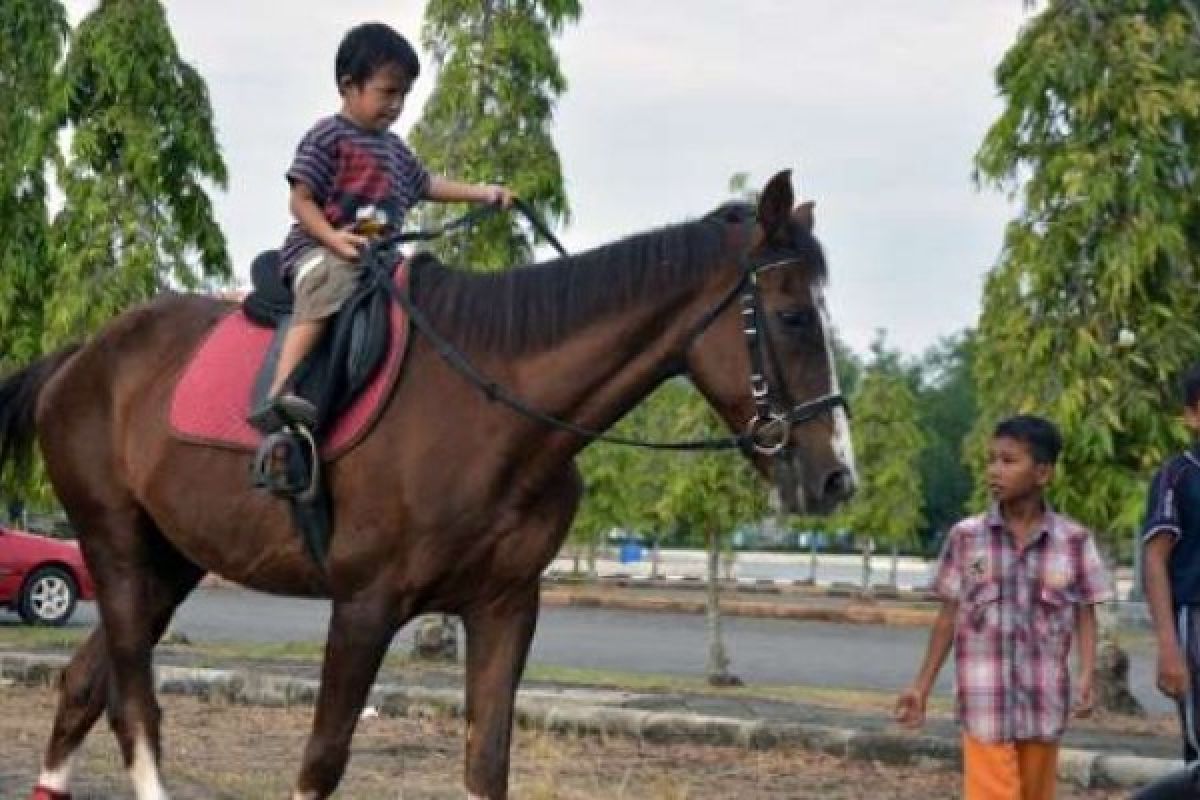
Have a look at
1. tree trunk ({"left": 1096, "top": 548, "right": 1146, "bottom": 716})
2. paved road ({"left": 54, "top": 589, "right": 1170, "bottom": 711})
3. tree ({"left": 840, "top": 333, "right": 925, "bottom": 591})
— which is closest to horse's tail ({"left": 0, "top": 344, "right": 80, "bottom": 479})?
tree trunk ({"left": 1096, "top": 548, "right": 1146, "bottom": 716})

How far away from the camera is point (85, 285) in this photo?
60.0 ft

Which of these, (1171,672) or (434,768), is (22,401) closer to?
(434,768)

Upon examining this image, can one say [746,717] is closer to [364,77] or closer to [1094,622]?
[1094,622]

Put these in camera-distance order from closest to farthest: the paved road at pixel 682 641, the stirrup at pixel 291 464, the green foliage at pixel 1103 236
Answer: the stirrup at pixel 291 464 → the green foliage at pixel 1103 236 → the paved road at pixel 682 641

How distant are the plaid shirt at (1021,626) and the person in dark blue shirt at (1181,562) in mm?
205

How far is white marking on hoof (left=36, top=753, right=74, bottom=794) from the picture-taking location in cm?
768

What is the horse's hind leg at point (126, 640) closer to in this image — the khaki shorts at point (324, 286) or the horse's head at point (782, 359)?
the khaki shorts at point (324, 286)

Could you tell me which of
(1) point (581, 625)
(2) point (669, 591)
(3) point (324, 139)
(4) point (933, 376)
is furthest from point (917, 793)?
(4) point (933, 376)

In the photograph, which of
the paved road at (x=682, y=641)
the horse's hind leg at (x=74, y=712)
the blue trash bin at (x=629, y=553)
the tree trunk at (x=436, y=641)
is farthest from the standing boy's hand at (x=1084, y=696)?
the blue trash bin at (x=629, y=553)

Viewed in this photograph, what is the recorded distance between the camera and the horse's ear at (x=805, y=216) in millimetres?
6141

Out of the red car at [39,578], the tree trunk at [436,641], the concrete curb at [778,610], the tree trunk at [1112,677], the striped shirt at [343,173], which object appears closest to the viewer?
the striped shirt at [343,173]

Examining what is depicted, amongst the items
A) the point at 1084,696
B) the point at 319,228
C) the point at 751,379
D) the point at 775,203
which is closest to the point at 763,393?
the point at 751,379

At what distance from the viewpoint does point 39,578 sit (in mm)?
23109

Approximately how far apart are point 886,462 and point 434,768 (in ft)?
94.1
